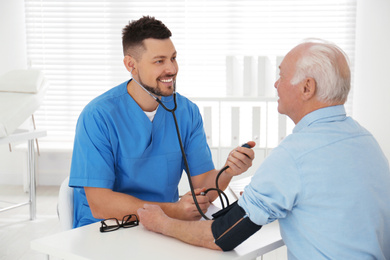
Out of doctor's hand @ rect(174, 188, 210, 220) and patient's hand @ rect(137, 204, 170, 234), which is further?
doctor's hand @ rect(174, 188, 210, 220)

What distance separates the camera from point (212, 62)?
Answer: 399 cm

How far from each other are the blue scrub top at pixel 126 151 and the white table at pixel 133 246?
281 mm

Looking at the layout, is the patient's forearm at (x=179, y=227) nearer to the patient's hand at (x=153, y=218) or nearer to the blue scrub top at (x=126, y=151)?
the patient's hand at (x=153, y=218)

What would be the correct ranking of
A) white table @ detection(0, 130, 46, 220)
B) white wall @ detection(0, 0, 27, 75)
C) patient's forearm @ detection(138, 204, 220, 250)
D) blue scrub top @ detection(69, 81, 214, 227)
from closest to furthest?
patient's forearm @ detection(138, 204, 220, 250) → blue scrub top @ detection(69, 81, 214, 227) → white table @ detection(0, 130, 46, 220) → white wall @ detection(0, 0, 27, 75)

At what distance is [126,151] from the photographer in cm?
161

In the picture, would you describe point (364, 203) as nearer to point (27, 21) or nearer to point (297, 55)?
point (297, 55)

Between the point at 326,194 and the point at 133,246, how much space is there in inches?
18.8

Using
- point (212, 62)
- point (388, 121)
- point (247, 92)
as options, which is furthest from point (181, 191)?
point (388, 121)

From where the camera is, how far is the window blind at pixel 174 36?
12.7 feet

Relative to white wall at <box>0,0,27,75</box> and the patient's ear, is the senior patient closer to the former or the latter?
the patient's ear

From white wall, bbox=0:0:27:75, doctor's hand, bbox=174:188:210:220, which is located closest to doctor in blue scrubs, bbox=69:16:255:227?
doctor's hand, bbox=174:188:210:220

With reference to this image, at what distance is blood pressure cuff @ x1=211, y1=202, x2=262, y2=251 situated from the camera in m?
1.12

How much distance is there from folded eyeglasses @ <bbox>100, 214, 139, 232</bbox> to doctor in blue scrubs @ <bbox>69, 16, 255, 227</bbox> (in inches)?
3.7

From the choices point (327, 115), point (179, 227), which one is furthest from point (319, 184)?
point (179, 227)
